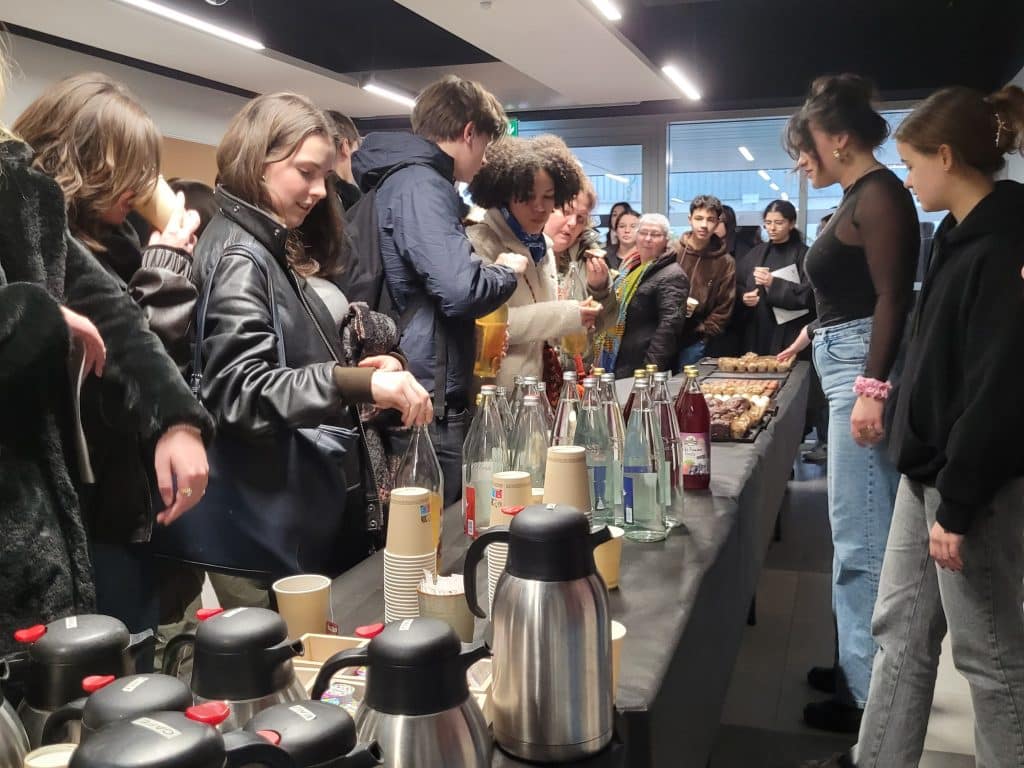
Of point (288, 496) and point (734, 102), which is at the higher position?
point (734, 102)

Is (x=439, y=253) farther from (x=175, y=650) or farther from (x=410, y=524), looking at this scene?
(x=175, y=650)

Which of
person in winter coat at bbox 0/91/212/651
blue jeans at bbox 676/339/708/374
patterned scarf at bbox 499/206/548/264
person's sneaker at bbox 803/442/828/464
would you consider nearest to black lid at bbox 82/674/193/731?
person in winter coat at bbox 0/91/212/651

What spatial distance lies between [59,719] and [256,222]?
3.62 ft

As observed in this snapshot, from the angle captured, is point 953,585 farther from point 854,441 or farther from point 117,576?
point 117,576

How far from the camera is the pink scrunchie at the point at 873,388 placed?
2141mm

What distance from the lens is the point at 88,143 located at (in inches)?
65.2

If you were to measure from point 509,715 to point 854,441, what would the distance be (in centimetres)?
165

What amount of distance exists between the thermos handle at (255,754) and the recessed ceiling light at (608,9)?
5.52 metres

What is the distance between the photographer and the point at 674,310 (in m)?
4.60

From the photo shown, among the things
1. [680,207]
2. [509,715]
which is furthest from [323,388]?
[680,207]

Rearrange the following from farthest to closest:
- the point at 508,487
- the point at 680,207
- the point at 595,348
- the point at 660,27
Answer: the point at 680,207, the point at 660,27, the point at 595,348, the point at 508,487

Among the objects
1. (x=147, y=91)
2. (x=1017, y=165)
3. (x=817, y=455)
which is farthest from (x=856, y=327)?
(x=147, y=91)

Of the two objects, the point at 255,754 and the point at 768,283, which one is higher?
the point at 768,283

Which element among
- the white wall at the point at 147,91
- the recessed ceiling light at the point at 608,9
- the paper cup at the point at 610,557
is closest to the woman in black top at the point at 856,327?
the paper cup at the point at 610,557
